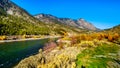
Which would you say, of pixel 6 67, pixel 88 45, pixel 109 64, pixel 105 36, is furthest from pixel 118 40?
pixel 109 64

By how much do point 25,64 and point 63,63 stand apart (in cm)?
1055

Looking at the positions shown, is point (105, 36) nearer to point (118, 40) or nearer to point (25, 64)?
point (118, 40)

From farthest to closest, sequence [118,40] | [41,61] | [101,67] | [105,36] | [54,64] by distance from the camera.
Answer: [105,36] < [118,40] < [41,61] < [101,67] < [54,64]

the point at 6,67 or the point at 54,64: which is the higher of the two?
the point at 54,64

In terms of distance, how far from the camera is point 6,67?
6394cm

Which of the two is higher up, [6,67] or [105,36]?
[105,36]

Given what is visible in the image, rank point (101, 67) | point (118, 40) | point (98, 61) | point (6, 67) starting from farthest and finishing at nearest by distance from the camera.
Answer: point (118, 40) < point (6, 67) < point (98, 61) < point (101, 67)

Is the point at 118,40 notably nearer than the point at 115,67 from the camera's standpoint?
No

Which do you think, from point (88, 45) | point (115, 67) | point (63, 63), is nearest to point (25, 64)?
point (63, 63)

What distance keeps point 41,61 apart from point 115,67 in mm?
15222

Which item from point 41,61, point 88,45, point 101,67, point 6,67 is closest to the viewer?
point 101,67

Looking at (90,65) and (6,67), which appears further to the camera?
(6,67)

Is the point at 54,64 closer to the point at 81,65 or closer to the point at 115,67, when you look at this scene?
the point at 81,65

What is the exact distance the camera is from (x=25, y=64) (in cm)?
4644
